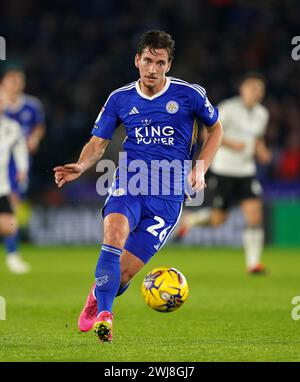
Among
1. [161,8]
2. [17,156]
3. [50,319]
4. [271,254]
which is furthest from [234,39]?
[50,319]

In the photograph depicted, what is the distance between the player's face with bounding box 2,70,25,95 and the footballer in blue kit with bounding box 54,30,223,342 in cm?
745

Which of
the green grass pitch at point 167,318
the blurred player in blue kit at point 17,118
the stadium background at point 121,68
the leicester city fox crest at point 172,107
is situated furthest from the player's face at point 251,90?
the leicester city fox crest at point 172,107

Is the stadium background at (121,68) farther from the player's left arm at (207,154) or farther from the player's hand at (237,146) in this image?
the player's left arm at (207,154)

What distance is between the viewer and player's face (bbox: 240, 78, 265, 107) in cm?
1329

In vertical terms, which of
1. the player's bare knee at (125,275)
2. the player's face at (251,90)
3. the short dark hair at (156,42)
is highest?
the short dark hair at (156,42)

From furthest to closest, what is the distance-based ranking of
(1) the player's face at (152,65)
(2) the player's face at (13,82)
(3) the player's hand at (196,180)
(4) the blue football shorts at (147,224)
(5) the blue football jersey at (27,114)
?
(5) the blue football jersey at (27,114), (2) the player's face at (13,82), (4) the blue football shorts at (147,224), (1) the player's face at (152,65), (3) the player's hand at (196,180)

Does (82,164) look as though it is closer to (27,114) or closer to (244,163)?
(244,163)

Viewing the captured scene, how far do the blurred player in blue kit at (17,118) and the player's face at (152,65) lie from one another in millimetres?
6851

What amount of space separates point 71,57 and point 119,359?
1596 centimetres

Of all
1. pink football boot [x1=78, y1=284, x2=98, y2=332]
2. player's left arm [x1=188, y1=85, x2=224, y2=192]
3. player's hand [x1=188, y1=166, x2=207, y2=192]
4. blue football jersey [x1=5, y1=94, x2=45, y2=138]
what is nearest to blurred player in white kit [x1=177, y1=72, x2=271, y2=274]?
blue football jersey [x1=5, y1=94, x2=45, y2=138]

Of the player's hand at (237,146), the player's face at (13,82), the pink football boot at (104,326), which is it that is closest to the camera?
the pink football boot at (104,326)

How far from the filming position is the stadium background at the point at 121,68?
18047mm

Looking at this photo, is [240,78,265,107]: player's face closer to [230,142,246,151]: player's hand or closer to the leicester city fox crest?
[230,142,246,151]: player's hand

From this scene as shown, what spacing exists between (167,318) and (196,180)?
7.30ft
